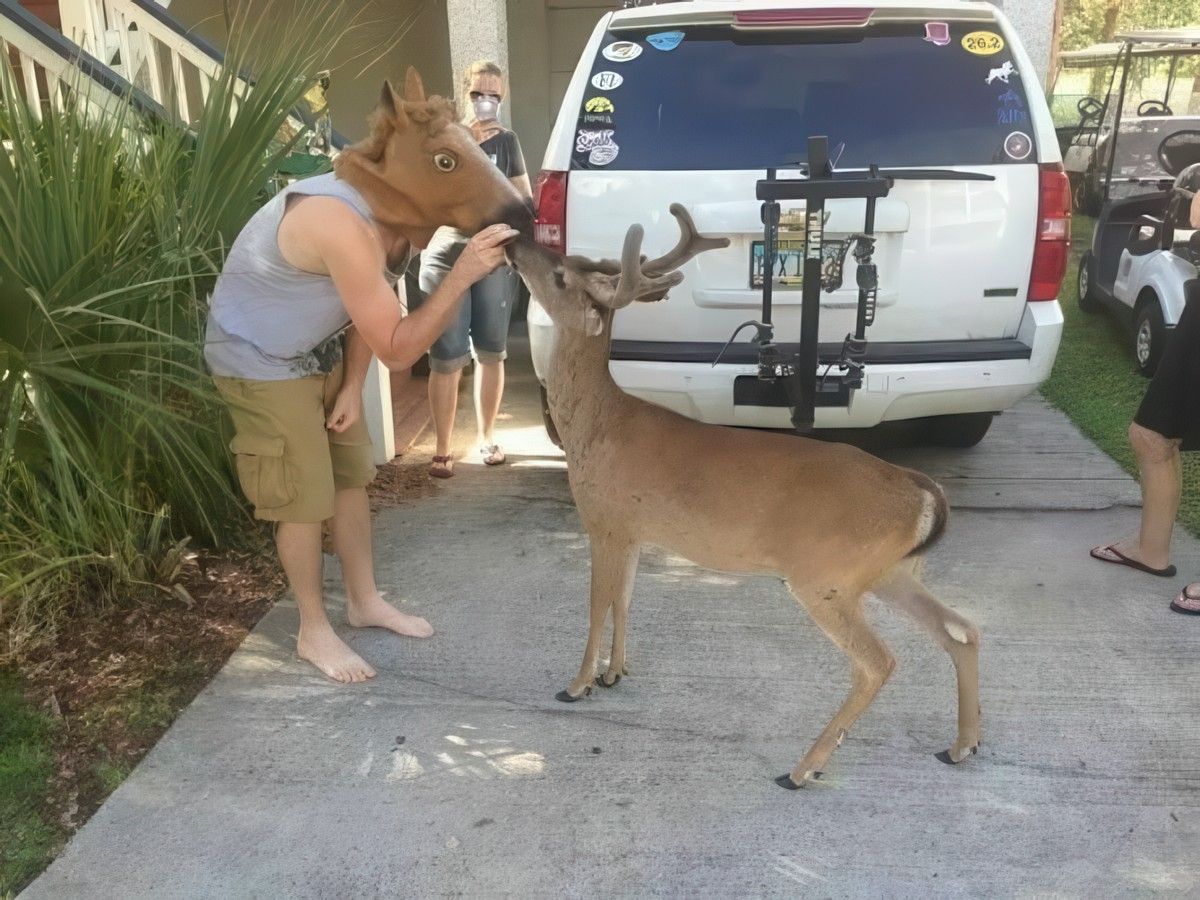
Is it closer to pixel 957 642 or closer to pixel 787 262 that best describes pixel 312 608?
pixel 957 642

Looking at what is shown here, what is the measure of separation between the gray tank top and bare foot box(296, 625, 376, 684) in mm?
997

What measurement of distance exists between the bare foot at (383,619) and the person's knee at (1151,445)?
309cm

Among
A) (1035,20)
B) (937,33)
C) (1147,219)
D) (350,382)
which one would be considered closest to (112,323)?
(350,382)

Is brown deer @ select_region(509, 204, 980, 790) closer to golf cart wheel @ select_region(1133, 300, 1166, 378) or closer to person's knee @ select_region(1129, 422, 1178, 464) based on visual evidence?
person's knee @ select_region(1129, 422, 1178, 464)

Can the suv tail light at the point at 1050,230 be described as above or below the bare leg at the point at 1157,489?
above

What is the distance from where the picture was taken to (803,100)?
193 inches

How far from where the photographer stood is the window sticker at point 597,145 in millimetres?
4863

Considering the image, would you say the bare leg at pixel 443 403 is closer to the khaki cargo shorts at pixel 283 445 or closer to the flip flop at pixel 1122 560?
the khaki cargo shorts at pixel 283 445

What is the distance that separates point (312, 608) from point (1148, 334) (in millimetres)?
6482

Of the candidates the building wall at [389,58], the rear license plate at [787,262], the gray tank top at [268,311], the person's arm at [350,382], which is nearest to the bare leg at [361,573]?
the person's arm at [350,382]

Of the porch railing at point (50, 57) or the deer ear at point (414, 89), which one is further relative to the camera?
the porch railing at point (50, 57)

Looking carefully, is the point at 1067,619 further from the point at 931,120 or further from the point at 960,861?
the point at 931,120

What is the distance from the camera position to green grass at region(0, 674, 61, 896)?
295 cm

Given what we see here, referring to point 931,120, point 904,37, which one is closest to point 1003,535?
point 931,120
